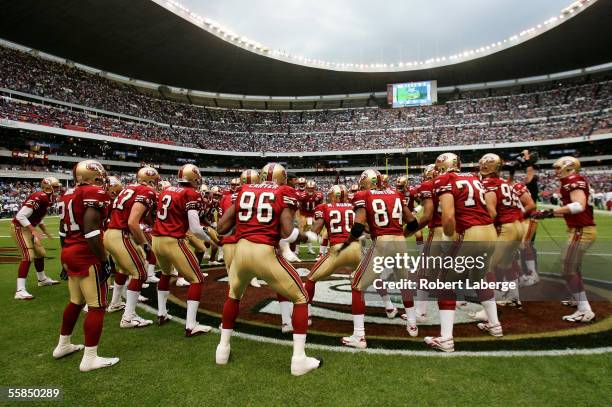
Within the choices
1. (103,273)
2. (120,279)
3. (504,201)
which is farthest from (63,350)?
(504,201)

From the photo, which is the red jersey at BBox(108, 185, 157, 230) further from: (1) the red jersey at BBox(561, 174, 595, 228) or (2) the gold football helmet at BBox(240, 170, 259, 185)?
(1) the red jersey at BBox(561, 174, 595, 228)

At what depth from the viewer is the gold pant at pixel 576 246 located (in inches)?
214

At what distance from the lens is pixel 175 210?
538 centimetres

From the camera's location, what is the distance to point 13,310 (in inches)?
247

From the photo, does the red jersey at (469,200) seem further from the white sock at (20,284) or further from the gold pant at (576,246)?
the white sock at (20,284)

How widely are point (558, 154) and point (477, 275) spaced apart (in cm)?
5486

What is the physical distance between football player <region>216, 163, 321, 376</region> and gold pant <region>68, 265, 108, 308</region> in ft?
4.96

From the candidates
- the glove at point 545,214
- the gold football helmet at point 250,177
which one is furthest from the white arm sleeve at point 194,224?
the glove at point 545,214

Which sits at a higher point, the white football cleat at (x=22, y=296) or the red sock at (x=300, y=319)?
the red sock at (x=300, y=319)

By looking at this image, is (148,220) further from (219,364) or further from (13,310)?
(219,364)

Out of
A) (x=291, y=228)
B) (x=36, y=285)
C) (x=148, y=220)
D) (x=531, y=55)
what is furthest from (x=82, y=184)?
(x=531, y=55)

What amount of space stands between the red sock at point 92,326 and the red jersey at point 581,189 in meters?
6.83

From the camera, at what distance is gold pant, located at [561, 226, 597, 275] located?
17.8 ft

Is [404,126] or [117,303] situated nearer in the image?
[117,303]
